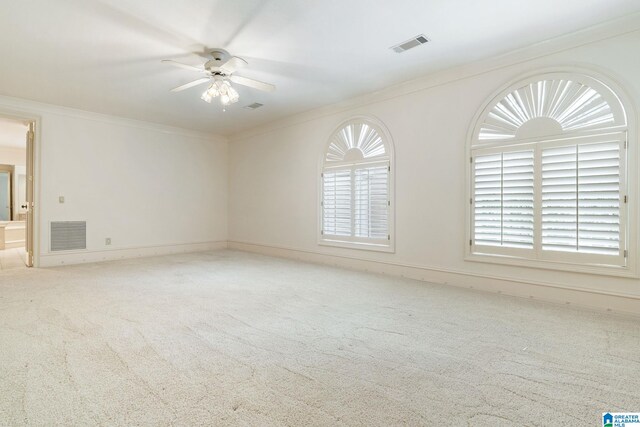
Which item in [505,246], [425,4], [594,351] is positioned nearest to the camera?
[594,351]

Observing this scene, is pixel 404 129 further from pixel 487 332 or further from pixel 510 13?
pixel 487 332

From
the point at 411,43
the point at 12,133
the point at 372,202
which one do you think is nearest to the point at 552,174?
the point at 411,43

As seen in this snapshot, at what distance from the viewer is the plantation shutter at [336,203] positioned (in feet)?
17.4

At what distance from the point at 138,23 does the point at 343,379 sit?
3483mm

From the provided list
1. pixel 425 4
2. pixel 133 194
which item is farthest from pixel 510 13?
pixel 133 194

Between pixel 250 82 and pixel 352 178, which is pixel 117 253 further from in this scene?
pixel 352 178

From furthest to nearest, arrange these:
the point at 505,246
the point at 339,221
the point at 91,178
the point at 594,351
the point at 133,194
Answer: the point at 133,194, the point at 91,178, the point at 339,221, the point at 505,246, the point at 594,351

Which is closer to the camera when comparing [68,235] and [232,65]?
[232,65]

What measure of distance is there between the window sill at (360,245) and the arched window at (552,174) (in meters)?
1.16

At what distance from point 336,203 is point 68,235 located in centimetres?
463

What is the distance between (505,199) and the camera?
366cm

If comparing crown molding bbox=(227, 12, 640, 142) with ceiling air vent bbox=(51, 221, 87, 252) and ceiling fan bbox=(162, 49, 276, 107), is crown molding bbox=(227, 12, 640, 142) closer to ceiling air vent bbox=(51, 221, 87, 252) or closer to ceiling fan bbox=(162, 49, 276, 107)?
ceiling fan bbox=(162, 49, 276, 107)

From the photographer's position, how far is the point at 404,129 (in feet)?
15.0

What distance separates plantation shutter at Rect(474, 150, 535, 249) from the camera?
11.6 ft
